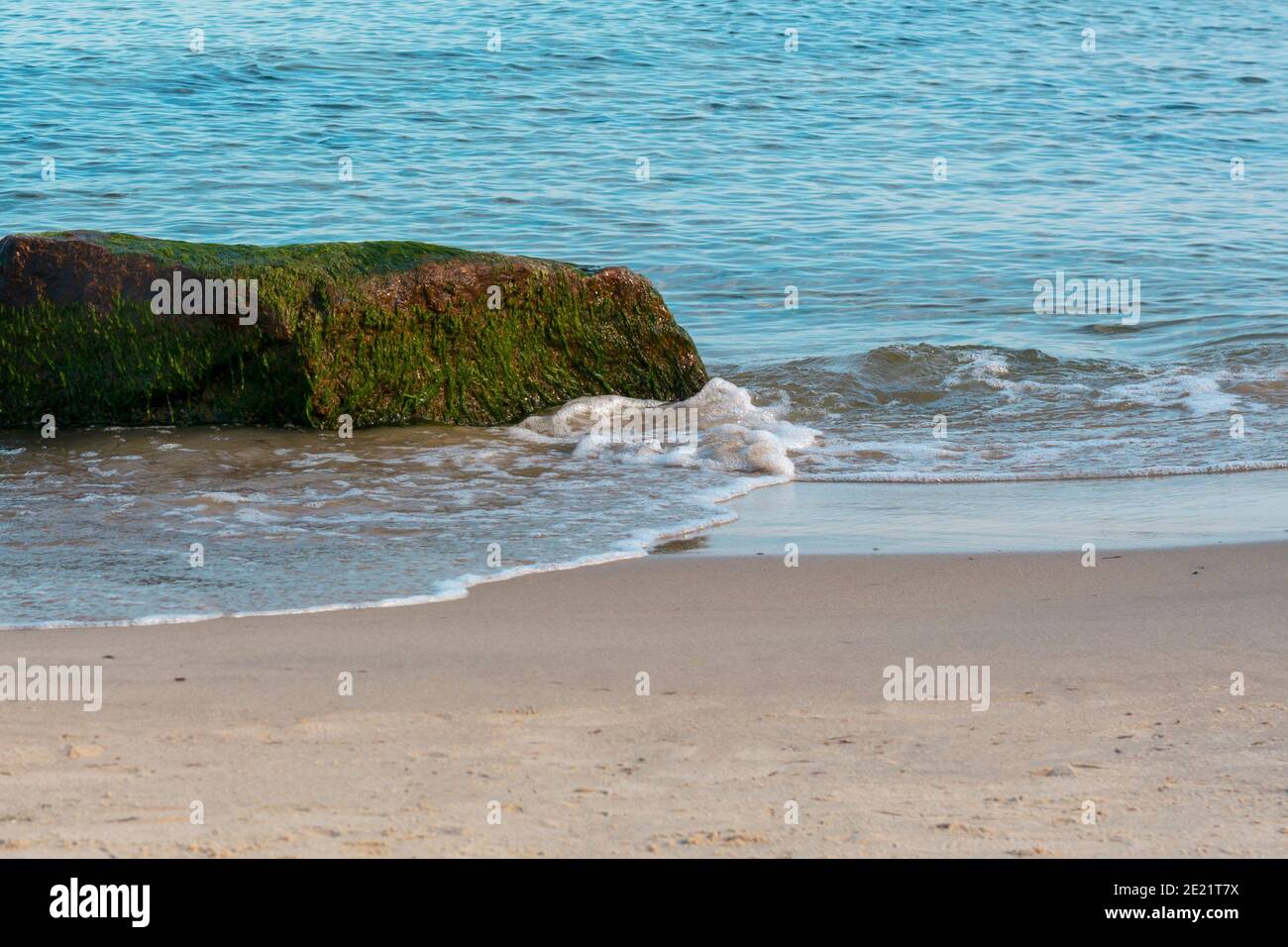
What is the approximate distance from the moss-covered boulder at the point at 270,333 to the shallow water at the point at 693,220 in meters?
0.27

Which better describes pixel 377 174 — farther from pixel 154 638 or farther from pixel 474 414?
pixel 154 638

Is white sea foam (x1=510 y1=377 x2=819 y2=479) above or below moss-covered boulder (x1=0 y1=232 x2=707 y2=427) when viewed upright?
below
